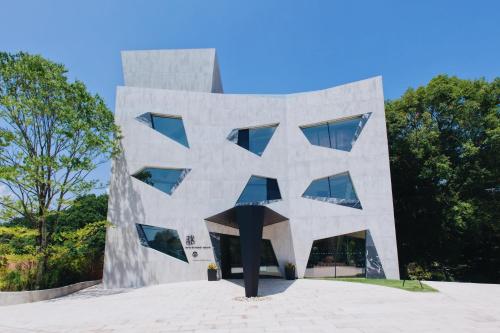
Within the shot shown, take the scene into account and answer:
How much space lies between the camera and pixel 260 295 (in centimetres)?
1345

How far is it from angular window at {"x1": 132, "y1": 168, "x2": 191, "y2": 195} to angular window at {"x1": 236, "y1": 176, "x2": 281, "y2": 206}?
4374 mm

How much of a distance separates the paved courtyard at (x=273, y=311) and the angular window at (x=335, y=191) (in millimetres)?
5578

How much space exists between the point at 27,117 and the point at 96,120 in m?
3.32

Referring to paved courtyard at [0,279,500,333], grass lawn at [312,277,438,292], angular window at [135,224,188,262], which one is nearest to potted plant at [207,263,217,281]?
angular window at [135,224,188,262]

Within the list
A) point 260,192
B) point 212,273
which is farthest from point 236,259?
point 260,192

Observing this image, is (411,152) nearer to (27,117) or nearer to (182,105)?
(182,105)

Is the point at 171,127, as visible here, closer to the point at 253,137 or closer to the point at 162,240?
the point at 253,137

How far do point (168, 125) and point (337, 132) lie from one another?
11.5 metres

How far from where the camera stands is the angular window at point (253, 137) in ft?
69.6

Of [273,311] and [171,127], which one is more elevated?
[171,127]

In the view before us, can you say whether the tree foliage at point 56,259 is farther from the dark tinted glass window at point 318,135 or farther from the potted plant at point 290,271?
the dark tinted glass window at point 318,135

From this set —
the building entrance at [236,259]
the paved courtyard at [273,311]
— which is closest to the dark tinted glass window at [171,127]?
the building entrance at [236,259]

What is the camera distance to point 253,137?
21484 mm

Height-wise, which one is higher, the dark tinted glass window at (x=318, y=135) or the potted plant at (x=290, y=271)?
the dark tinted glass window at (x=318, y=135)
